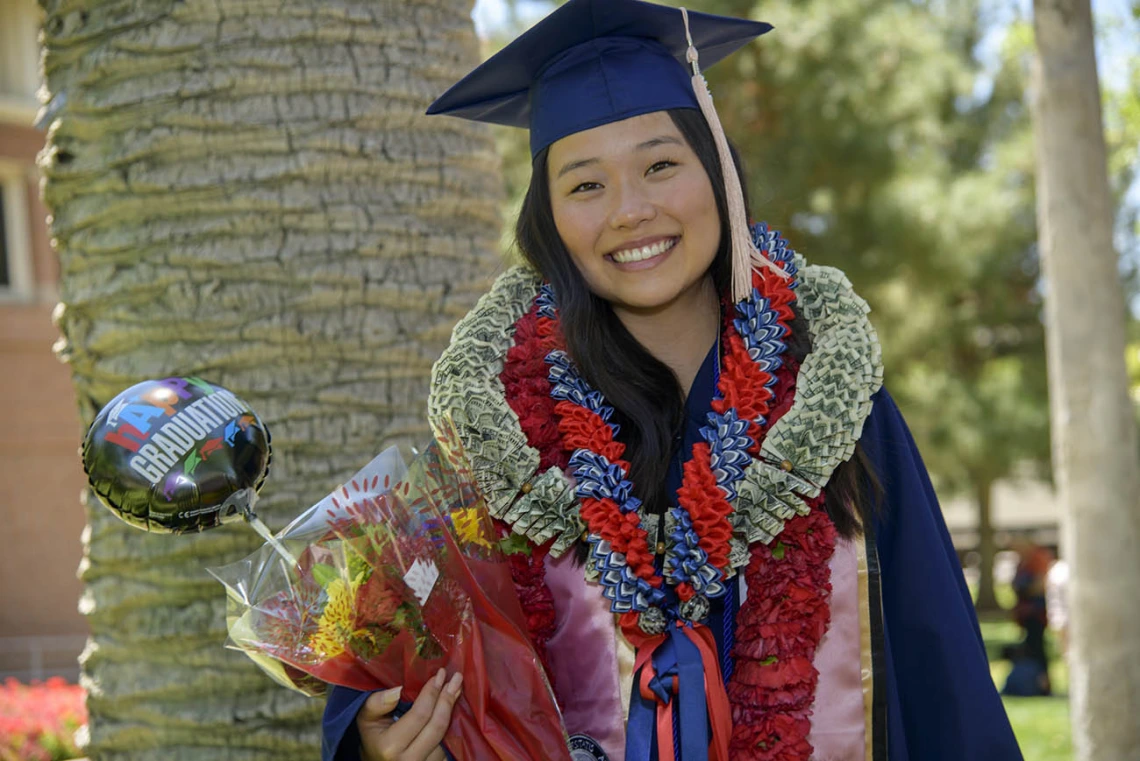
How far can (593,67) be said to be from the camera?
223 centimetres

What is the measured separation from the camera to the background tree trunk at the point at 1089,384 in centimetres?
462

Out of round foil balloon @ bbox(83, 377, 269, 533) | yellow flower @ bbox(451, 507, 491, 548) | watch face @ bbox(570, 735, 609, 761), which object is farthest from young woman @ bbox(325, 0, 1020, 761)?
round foil balloon @ bbox(83, 377, 269, 533)

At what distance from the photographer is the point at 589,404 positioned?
7.24 ft

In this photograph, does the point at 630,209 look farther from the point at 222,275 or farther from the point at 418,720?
the point at 222,275

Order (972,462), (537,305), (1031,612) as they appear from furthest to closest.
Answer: (972,462), (1031,612), (537,305)

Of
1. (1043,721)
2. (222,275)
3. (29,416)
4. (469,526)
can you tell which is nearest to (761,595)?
(469,526)

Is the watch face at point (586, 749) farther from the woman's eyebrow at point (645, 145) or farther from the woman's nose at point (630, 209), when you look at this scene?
the woman's eyebrow at point (645, 145)

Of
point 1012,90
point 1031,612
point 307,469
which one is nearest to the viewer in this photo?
point 307,469

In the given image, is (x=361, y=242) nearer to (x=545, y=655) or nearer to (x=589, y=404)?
(x=589, y=404)

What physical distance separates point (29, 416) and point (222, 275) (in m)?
13.3

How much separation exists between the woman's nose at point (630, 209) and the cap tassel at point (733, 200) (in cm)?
17

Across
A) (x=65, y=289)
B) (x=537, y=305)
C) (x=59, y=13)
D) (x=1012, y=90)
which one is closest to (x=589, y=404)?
(x=537, y=305)

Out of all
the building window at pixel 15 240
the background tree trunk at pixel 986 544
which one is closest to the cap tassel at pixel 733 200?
the building window at pixel 15 240

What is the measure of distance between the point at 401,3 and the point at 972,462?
13529 mm
